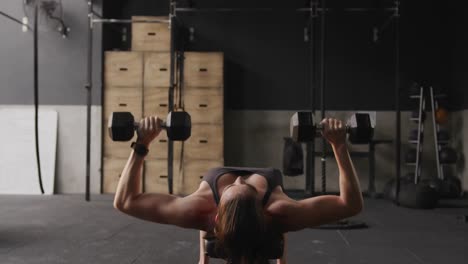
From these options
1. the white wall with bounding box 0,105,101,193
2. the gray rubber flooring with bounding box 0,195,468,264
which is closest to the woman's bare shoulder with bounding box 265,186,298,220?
the gray rubber flooring with bounding box 0,195,468,264

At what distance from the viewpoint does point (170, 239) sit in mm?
3029

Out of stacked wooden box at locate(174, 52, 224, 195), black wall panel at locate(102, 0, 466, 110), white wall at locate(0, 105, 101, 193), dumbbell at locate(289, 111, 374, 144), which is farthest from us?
black wall panel at locate(102, 0, 466, 110)

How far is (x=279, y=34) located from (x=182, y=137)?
437 centimetres

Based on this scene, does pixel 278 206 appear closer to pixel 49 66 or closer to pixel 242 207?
pixel 242 207

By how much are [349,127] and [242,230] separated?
0.54m

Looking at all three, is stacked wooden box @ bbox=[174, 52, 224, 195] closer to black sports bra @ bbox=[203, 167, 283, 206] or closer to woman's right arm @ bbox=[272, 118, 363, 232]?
black sports bra @ bbox=[203, 167, 283, 206]

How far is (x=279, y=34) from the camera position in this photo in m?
5.75

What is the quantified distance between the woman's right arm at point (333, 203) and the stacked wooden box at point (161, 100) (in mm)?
3618

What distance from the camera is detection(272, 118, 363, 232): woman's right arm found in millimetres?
1466

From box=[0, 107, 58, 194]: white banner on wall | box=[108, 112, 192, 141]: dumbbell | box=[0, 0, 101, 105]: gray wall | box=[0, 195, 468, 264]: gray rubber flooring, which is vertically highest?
box=[0, 0, 101, 105]: gray wall

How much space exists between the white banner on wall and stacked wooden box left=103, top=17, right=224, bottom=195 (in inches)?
25.8

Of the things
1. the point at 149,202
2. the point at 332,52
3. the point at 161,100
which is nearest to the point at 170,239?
the point at 149,202

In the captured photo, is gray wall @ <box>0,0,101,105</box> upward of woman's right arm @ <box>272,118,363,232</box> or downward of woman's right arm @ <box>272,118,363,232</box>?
upward

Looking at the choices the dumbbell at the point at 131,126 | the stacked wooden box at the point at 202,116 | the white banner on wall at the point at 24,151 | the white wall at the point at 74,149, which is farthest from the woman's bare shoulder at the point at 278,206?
the white banner on wall at the point at 24,151
